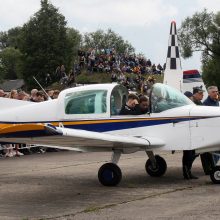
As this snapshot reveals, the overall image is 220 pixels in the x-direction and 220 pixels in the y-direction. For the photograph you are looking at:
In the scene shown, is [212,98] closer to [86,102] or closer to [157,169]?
[157,169]

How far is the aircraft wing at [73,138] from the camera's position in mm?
8438

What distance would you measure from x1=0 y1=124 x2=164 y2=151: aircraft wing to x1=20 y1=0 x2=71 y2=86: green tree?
247 feet

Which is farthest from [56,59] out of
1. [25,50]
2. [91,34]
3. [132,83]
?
[91,34]

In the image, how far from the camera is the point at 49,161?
14.3m

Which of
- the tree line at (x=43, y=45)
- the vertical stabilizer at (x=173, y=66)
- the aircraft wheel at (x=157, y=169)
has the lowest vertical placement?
the aircraft wheel at (x=157, y=169)

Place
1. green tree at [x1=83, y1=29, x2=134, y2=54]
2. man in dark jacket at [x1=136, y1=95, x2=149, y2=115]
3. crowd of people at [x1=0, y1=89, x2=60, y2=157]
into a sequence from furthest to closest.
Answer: green tree at [x1=83, y1=29, x2=134, y2=54], crowd of people at [x1=0, y1=89, x2=60, y2=157], man in dark jacket at [x1=136, y1=95, x2=149, y2=115]

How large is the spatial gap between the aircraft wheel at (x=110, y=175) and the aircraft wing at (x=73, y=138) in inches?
14.7

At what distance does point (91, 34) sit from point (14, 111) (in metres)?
147

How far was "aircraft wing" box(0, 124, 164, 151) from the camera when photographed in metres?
8.44

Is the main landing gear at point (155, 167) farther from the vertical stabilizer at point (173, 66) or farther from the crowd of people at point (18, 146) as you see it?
the vertical stabilizer at point (173, 66)

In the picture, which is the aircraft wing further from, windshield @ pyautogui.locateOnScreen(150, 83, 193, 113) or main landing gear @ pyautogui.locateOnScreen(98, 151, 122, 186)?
windshield @ pyautogui.locateOnScreen(150, 83, 193, 113)

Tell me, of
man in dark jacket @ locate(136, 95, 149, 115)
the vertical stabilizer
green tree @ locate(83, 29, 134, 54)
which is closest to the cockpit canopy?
man in dark jacket @ locate(136, 95, 149, 115)

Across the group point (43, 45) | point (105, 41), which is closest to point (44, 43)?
point (43, 45)

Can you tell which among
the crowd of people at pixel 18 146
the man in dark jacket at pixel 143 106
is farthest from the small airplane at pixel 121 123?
the crowd of people at pixel 18 146
